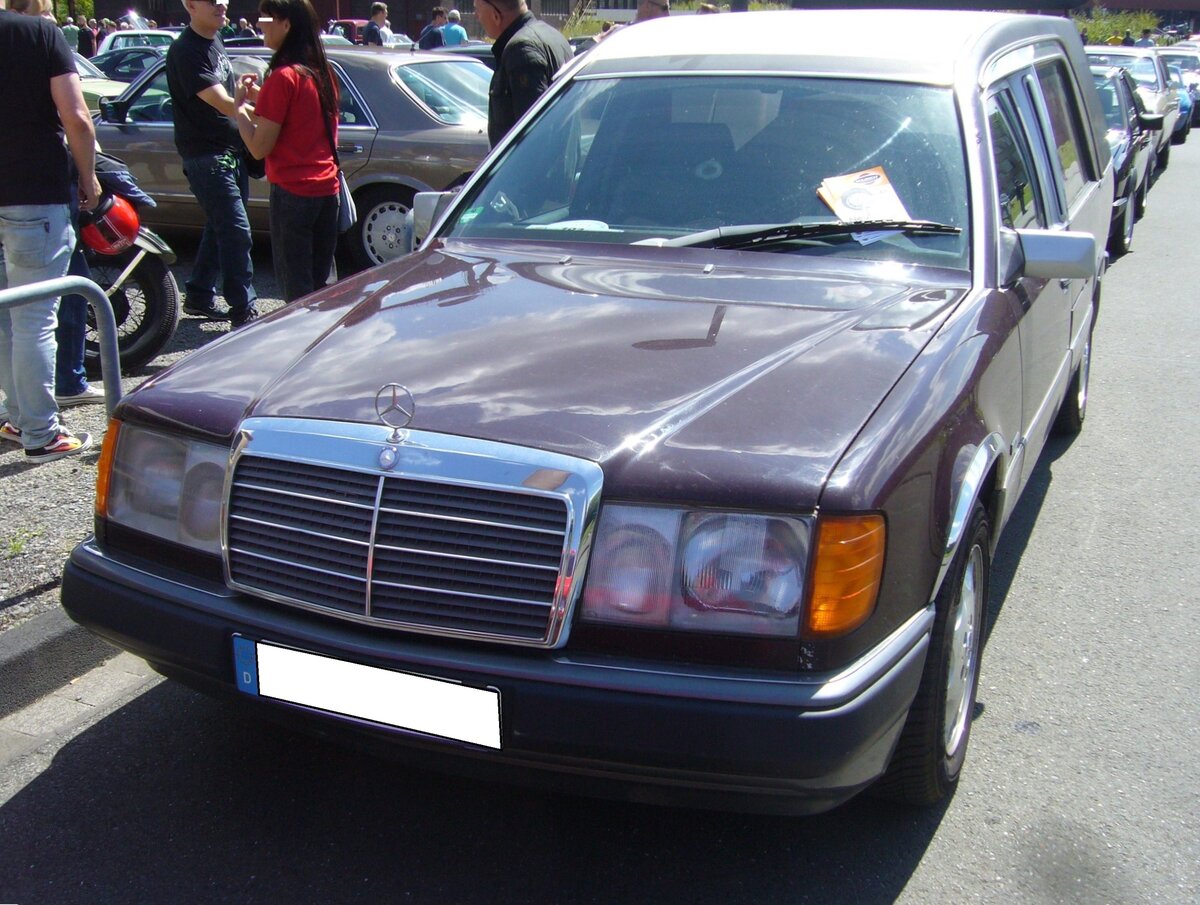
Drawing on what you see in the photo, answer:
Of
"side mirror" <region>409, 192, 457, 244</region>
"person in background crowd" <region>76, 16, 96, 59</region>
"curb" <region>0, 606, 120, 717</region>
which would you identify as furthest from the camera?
"person in background crowd" <region>76, 16, 96, 59</region>

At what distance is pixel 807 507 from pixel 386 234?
7.09 meters

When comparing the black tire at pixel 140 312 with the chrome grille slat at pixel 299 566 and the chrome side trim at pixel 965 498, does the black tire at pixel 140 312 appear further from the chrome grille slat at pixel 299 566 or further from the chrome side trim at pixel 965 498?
the chrome side trim at pixel 965 498

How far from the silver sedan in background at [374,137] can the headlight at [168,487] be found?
5927 mm

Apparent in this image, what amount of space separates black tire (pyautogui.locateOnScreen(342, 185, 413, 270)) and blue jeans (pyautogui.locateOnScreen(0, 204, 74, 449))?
377 cm

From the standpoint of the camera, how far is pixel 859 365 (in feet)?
8.91

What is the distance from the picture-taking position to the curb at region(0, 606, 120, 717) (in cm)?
361

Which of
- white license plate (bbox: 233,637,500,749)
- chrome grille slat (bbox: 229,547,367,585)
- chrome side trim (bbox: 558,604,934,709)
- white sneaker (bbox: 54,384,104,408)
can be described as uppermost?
chrome grille slat (bbox: 229,547,367,585)

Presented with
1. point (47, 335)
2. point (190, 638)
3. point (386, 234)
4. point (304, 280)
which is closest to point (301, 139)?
point (304, 280)

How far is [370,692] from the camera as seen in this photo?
2469 mm

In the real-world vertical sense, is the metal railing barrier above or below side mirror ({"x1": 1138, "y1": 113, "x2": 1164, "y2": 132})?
below

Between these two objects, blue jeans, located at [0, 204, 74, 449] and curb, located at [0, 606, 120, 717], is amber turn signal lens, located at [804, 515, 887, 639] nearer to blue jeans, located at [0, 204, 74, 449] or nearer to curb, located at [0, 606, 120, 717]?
curb, located at [0, 606, 120, 717]

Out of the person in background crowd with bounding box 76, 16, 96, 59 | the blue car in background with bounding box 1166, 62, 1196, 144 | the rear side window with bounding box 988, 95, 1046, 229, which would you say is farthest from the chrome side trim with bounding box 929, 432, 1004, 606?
the person in background crowd with bounding box 76, 16, 96, 59

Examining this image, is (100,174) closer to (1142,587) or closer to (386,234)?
(386,234)

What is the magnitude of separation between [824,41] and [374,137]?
540 cm
